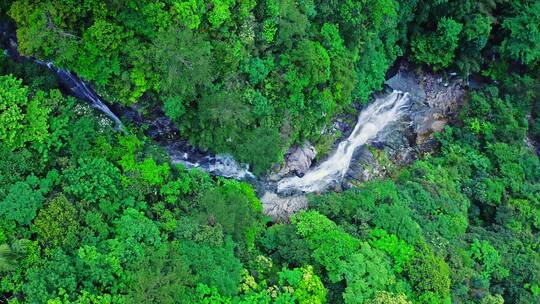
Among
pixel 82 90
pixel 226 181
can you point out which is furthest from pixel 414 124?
pixel 82 90

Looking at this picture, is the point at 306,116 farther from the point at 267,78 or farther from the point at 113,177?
the point at 113,177

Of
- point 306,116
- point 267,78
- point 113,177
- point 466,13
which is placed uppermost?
point 466,13

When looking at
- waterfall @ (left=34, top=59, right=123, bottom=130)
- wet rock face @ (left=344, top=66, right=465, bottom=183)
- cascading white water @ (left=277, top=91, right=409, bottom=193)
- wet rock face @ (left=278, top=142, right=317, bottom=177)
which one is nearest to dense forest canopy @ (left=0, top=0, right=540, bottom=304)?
waterfall @ (left=34, top=59, right=123, bottom=130)

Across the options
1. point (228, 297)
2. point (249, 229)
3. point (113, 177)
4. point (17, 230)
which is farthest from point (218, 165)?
point (17, 230)

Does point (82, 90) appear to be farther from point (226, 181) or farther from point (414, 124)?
point (414, 124)

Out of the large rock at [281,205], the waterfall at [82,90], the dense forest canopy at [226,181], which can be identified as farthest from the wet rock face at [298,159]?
the waterfall at [82,90]
